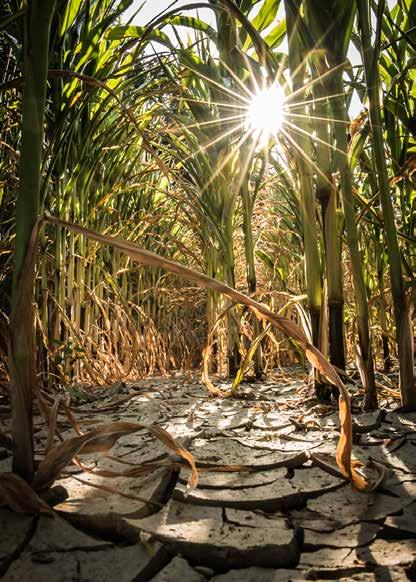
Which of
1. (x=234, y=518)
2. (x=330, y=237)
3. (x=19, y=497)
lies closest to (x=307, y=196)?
(x=330, y=237)

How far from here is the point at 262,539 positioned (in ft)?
1.52

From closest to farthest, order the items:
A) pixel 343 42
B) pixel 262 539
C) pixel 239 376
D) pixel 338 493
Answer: pixel 262 539, pixel 338 493, pixel 343 42, pixel 239 376

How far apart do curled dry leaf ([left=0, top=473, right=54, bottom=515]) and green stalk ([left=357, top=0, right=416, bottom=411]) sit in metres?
0.68

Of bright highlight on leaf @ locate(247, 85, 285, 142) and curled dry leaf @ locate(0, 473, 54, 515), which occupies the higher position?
bright highlight on leaf @ locate(247, 85, 285, 142)

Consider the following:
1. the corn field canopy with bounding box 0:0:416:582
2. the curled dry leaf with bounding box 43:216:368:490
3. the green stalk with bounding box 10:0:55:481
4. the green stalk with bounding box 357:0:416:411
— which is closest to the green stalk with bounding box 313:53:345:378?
the corn field canopy with bounding box 0:0:416:582

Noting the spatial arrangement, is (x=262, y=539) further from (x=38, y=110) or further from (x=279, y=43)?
(x=279, y=43)

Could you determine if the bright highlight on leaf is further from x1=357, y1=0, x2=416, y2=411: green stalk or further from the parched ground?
the parched ground

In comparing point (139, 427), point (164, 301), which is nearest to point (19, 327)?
point (139, 427)

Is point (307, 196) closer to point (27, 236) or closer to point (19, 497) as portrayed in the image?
point (27, 236)

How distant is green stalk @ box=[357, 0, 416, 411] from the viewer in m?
0.82

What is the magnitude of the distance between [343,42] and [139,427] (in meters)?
0.87

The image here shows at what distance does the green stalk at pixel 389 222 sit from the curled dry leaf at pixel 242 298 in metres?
0.37

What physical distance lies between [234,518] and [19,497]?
256 mm

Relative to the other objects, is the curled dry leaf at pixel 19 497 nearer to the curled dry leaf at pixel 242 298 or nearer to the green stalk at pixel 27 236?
the green stalk at pixel 27 236
